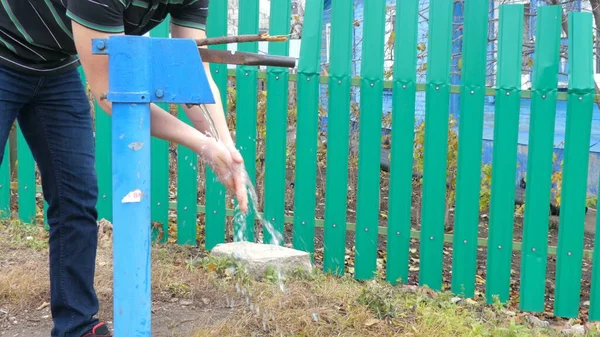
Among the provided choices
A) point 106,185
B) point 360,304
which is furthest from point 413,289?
point 106,185

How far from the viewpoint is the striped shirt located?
7.10 ft

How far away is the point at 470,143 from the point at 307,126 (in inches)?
38.1

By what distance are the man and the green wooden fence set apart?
1743 millimetres

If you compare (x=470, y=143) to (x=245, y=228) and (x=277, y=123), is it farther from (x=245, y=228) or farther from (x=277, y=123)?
(x=245, y=228)

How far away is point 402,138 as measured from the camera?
4.12 meters

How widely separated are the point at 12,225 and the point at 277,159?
76.9 inches

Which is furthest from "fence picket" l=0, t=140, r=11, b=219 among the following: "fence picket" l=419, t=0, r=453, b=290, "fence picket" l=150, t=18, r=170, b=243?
"fence picket" l=419, t=0, r=453, b=290

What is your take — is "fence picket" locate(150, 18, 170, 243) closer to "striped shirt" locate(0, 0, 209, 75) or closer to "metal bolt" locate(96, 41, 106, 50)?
"striped shirt" locate(0, 0, 209, 75)

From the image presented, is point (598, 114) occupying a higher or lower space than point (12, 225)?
higher

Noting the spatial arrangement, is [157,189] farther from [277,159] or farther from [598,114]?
[598,114]

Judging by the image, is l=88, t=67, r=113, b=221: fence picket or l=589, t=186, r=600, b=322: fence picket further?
l=88, t=67, r=113, b=221: fence picket

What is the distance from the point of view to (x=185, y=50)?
1.71 metres

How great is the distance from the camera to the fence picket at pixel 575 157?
3771 millimetres

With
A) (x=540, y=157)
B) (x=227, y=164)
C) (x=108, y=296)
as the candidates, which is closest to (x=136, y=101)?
(x=227, y=164)
